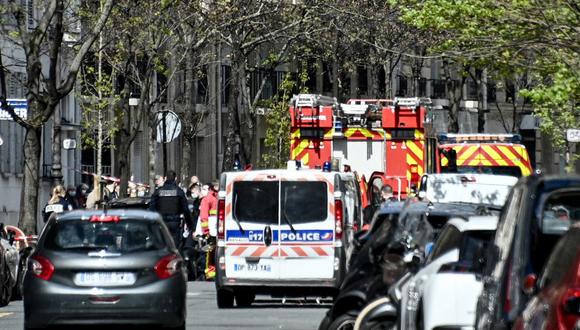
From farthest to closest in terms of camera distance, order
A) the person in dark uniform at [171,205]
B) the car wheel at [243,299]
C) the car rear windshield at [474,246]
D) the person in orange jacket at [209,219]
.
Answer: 1. the person in orange jacket at [209,219]
2. the person in dark uniform at [171,205]
3. the car wheel at [243,299]
4. the car rear windshield at [474,246]

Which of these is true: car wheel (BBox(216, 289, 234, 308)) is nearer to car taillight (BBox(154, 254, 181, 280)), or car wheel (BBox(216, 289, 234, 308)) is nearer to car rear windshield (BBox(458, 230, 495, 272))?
car taillight (BBox(154, 254, 181, 280))

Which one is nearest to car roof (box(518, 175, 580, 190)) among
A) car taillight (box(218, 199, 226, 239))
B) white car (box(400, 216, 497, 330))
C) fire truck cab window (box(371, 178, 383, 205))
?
white car (box(400, 216, 497, 330))

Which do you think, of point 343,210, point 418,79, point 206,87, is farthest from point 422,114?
point 418,79

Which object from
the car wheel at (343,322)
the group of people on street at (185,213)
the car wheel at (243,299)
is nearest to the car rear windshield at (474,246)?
Answer: the car wheel at (343,322)

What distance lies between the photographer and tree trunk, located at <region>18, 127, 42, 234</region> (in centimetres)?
3250

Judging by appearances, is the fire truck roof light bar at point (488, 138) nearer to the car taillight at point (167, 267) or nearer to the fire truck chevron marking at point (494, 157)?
the fire truck chevron marking at point (494, 157)

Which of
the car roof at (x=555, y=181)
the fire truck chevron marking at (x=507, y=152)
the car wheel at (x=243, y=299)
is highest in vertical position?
the fire truck chevron marking at (x=507, y=152)

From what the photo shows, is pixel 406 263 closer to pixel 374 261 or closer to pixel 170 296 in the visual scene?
pixel 374 261

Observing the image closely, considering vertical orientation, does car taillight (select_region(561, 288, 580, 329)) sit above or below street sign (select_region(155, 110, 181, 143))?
below

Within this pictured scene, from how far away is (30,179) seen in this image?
1289 inches

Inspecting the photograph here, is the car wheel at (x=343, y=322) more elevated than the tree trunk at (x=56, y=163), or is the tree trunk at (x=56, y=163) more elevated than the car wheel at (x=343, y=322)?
the tree trunk at (x=56, y=163)

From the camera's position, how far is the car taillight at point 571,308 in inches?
331

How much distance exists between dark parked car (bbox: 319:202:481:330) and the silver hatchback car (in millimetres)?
2812

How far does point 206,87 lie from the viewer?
73.3m
